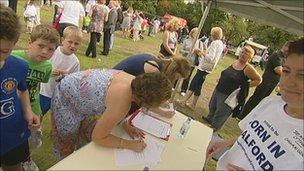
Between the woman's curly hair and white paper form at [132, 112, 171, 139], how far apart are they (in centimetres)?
64

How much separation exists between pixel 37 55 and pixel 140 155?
3.84ft

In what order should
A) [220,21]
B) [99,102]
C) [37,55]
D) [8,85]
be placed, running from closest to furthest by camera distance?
[8,85], [99,102], [37,55], [220,21]

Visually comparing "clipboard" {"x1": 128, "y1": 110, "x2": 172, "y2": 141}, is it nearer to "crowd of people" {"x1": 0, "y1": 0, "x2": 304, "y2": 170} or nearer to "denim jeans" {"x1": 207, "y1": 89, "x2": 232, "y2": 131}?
"crowd of people" {"x1": 0, "y1": 0, "x2": 304, "y2": 170}

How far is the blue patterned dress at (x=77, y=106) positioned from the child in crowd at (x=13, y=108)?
1.25 ft

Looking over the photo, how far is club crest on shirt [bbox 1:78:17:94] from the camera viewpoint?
194cm

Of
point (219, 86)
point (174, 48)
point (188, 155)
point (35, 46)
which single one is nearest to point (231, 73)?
point (219, 86)

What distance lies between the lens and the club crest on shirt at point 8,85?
194cm

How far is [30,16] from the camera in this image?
909cm

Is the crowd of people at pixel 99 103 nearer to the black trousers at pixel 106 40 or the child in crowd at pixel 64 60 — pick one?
the child in crowd at pixel 64 60

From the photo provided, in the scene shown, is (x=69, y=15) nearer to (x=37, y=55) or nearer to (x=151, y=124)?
(x=37, y=55)

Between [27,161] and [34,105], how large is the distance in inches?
24.9

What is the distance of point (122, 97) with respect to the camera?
6.57ft

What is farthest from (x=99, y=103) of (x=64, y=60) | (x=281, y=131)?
(x=281, y=131)

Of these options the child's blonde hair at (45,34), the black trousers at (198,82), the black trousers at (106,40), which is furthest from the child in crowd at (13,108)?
the black trousers at (106,40)
